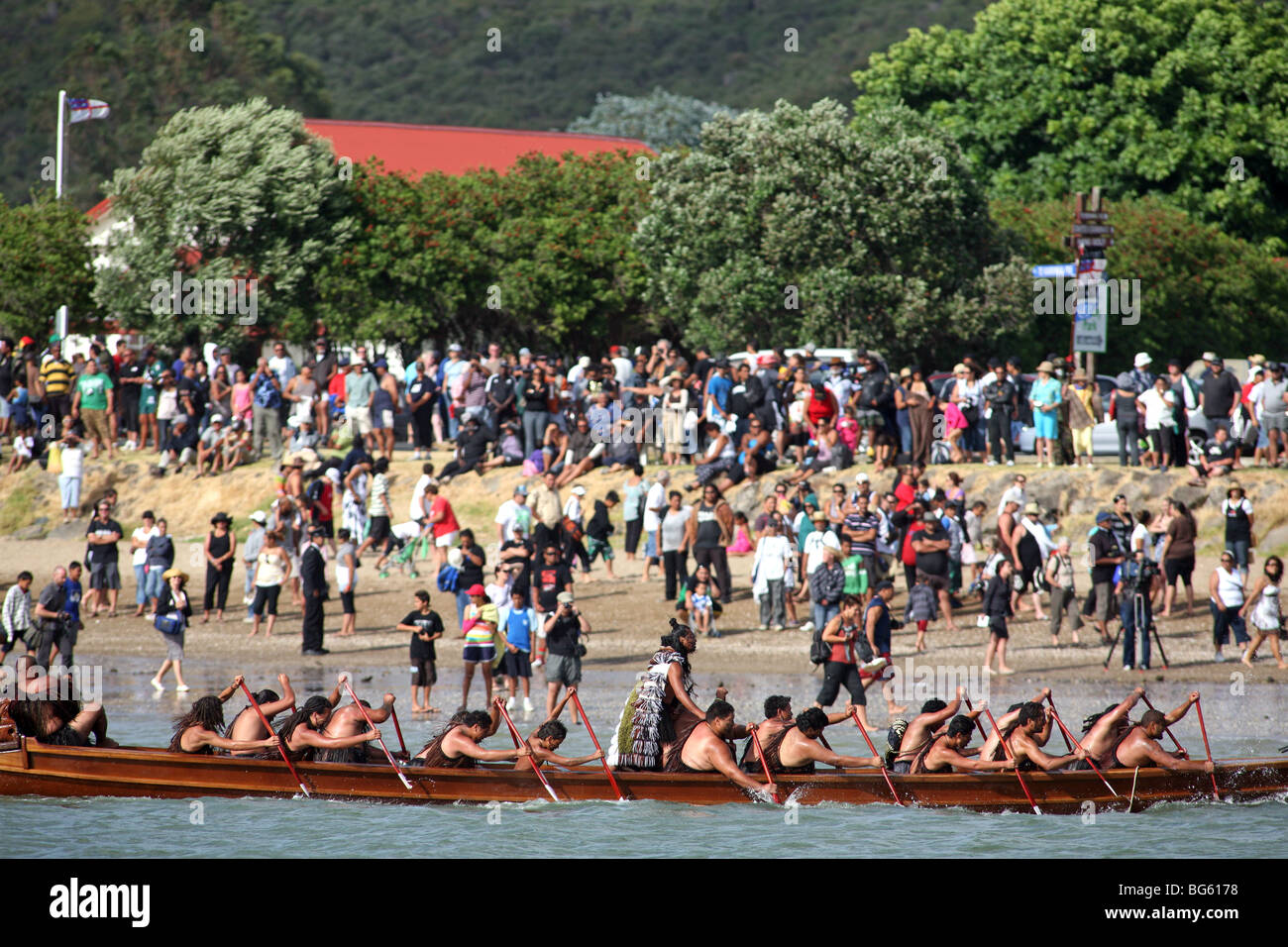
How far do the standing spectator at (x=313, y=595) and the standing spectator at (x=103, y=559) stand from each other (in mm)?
4073

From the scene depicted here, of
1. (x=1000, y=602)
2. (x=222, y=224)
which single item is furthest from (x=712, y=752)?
(x=222, y=224)

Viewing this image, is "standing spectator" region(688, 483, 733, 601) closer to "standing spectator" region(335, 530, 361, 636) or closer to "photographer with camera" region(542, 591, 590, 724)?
"photographer with camera" region(542, 591, 590, 724)

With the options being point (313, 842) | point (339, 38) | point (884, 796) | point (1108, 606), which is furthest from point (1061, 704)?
point (339, 38)

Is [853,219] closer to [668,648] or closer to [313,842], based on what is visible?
[668,648]

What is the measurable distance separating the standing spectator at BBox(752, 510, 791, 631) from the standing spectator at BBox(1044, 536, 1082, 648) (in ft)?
12.3

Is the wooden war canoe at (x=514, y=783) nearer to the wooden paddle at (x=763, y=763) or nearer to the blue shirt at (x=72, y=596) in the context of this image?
the wooden paddle at (x=763, y=763)

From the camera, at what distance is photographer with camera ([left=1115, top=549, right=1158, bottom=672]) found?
867 inches

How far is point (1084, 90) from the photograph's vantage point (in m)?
42.9

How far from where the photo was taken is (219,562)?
25.8 m

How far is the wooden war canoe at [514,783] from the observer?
16250 millimetres

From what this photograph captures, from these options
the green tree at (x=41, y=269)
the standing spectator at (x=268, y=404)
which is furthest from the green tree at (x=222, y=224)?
the standing spectator at (x=268, y=404)

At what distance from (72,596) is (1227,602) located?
15550 mm

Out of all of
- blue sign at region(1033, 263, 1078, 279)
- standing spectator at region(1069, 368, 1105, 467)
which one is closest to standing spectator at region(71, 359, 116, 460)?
blue sign at region(1033, 263, 1078, 279)
